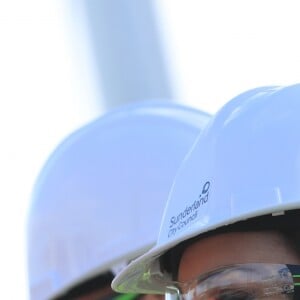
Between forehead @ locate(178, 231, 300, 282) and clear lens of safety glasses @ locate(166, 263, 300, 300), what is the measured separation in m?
0.02

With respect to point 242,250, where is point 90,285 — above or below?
below

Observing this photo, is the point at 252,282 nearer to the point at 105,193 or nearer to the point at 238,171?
the point at 238,171

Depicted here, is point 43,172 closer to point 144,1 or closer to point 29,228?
point 29,228

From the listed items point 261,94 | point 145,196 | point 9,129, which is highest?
point 261,94

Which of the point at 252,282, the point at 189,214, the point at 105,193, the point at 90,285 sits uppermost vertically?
the point at 189,214

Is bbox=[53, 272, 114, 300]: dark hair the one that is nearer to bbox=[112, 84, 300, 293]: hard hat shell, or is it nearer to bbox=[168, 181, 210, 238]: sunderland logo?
bbox=[112, 84, 300, 293]: hard hat shell

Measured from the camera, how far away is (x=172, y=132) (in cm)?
355

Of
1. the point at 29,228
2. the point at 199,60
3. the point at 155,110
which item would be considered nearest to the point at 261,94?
the point at 155,110

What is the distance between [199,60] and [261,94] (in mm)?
4974

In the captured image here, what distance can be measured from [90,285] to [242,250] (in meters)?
1.45

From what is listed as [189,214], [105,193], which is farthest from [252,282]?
[105,193]

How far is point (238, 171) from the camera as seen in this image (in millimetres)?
2143

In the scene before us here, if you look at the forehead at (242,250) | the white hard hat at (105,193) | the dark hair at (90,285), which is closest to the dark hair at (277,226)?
the forehead at (242,250)

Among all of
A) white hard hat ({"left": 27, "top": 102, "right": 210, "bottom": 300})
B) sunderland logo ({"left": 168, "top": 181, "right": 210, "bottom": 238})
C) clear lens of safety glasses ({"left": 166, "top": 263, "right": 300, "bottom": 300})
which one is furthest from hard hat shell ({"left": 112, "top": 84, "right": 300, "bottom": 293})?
white hard hat ({"left": 27, "top": 102, "right": 210, "bottom": 300})
